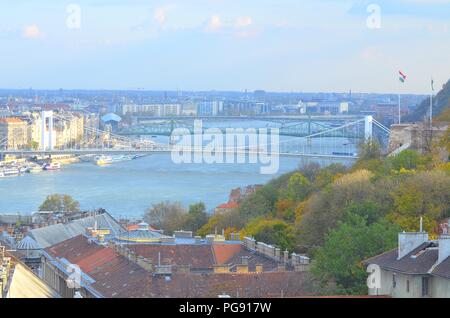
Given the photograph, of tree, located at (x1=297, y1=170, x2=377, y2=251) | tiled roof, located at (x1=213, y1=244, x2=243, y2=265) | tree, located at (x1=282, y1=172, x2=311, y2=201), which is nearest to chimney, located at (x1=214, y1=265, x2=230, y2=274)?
tiled roof, located at (x1=213, y1=244, x2=243, y2=265)

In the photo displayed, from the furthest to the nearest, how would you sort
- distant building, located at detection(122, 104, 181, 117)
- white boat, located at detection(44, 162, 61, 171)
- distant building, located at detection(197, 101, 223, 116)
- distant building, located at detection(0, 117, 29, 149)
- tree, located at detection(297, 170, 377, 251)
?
distant building, located at detection(122, 104, 181, 117), distant building, located at detection(197, 101, 223, 116), distant building, located at detection(0, 117, 29, 149), white boat, located at detection(44, 162, 61, 171), tree, located at detection(297, 170, 377, 251)

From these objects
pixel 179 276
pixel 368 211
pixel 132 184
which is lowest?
pixel 132 184

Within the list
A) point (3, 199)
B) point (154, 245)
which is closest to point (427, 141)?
point (154, 245)

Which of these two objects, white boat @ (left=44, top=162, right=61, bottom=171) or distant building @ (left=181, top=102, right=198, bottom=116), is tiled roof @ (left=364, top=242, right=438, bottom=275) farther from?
distant building @ (left=181, top=102, right=198, bottom=116)

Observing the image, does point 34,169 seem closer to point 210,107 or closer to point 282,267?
point 210,107

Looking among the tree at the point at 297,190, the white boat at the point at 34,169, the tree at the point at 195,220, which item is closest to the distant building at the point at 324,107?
the white boat at the point at 34,169

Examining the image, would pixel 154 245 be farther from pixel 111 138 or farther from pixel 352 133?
pixel 111 138

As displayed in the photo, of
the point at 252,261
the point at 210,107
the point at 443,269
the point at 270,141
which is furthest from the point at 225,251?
the point at 210,107

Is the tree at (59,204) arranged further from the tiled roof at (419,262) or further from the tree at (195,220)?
the tiled roof at (419,262)
